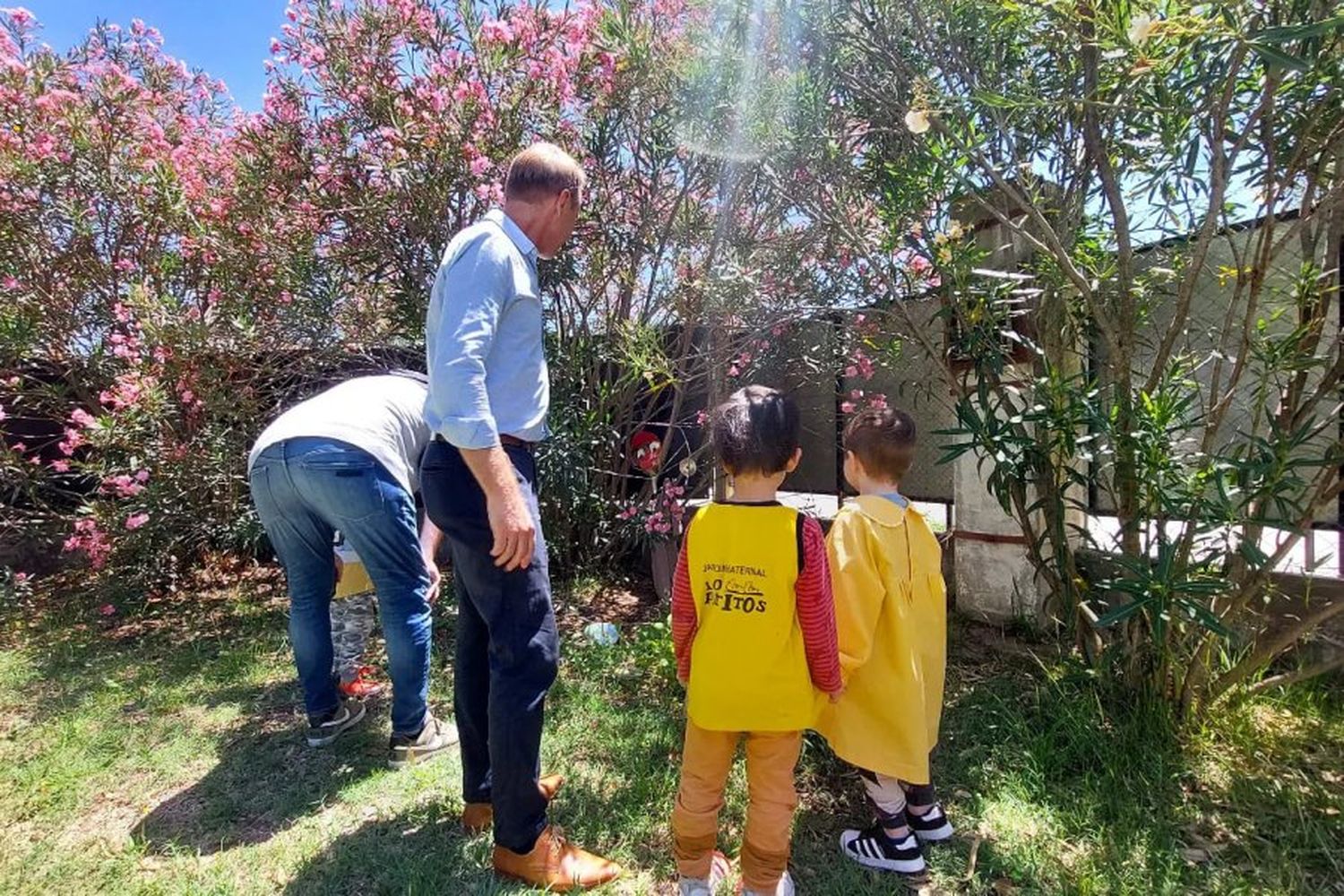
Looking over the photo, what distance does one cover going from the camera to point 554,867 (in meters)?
1.84

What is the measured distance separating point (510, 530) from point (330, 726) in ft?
5.14

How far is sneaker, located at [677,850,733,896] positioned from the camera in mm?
1757

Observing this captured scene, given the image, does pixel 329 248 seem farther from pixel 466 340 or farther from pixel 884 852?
pixel 884 852

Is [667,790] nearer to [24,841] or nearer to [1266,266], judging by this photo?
[24,841]

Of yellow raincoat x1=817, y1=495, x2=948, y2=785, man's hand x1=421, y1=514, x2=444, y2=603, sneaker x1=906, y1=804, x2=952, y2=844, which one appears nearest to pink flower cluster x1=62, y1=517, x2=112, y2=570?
man's hand x1=421, y1=514, x2=444, y2=603

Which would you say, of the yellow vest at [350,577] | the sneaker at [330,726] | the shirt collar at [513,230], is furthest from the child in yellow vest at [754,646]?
the yellow vest at [350,577]

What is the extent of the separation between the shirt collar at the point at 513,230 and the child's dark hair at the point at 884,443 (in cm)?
103

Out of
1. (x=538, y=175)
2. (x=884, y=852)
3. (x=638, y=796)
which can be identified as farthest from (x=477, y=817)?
(x=538, y=175)

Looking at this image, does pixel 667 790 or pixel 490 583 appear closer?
pixel 490 583

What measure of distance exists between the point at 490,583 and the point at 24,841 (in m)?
1.75

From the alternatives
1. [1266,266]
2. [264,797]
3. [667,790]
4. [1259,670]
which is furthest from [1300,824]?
[264,797]

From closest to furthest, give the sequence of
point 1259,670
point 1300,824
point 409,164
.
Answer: point 1300,824 < point 1259,670 < point 409,164

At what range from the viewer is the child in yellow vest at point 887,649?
6.30 feet

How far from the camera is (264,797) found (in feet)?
7.70
